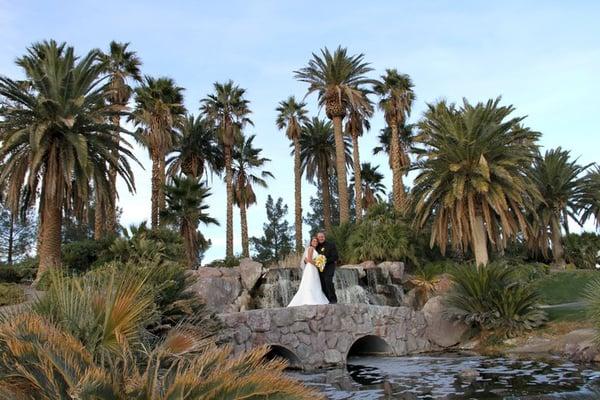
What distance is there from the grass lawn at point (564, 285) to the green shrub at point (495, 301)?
533cm

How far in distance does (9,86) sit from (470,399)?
2109 cm

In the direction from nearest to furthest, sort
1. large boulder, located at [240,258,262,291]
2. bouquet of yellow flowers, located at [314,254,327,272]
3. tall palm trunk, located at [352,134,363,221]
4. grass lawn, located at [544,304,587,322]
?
grass lawn, located at [544,304,587,322] → bouquet of yellow flowers, located at [314,254,327,272] → large boulder, located at [240,258,262,291] → tall palm trunk, located at [352,134,363,221]

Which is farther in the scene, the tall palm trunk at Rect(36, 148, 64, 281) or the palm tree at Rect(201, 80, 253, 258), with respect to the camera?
the palm tree at Rect(201, 80, 253, 258)

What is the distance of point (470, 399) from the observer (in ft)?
30.0

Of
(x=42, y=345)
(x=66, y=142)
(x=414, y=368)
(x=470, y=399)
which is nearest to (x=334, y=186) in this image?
(x=66, y=142)

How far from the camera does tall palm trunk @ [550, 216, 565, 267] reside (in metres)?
33.0

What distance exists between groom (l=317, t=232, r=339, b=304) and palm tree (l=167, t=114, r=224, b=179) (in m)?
25.1

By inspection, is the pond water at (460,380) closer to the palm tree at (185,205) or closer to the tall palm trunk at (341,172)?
the palm tree at (185,205)

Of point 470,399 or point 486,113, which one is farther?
point 486,113

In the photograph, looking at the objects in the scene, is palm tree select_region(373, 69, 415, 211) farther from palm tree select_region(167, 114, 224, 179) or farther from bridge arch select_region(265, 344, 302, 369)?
bridge arch select_region(265, 344, 302, 369)

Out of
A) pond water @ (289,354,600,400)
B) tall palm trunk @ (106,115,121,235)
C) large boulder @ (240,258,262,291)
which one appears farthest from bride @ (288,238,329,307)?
tall palm trunk @ (106,115,121,235)

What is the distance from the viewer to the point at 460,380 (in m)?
11.2

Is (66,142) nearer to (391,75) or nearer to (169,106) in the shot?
(169,106)

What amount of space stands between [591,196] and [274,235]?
1332 inches
